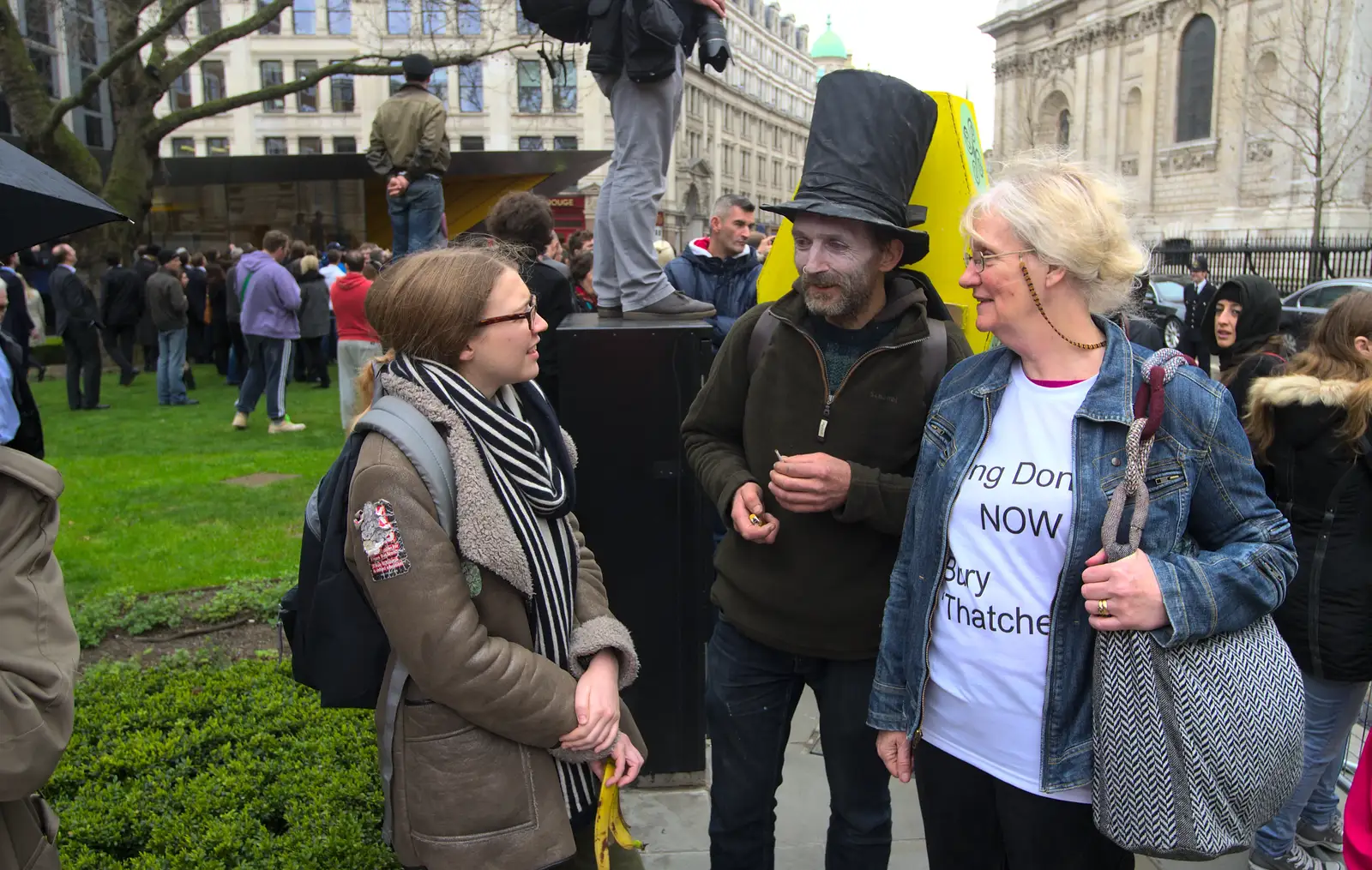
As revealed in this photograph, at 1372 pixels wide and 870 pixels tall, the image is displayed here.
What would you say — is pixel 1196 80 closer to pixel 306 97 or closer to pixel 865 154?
pixel 865 154

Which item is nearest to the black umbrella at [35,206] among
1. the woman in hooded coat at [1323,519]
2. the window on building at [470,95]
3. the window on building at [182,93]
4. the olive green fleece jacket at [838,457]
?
the olive green fleece jacket at [838,457]

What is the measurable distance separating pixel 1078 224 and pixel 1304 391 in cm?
197

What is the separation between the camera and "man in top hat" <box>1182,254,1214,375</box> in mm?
14352

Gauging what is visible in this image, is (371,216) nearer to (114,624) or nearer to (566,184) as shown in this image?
(566,184)

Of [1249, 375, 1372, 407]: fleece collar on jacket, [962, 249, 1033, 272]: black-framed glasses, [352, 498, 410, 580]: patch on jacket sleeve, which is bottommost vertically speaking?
[352, 498, 410, 580]: patch on jacket sleeve

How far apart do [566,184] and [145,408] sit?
1264 centimetres

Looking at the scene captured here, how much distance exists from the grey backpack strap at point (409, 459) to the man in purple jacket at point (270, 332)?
9.83 m

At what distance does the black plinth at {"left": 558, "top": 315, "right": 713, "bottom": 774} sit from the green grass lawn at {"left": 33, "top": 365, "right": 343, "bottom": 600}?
324 cm

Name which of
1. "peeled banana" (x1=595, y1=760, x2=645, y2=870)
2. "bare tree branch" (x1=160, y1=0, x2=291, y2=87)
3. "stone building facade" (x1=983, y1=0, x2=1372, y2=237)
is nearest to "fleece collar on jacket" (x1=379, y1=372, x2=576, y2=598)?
"peeled banana" (x1=595, y1=760, x2=645, y2=870)

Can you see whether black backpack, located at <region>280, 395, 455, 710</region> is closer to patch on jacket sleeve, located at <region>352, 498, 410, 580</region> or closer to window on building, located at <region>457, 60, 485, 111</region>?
patch on jacket sleeve, located at <region>352, 498, 410, 580</region>

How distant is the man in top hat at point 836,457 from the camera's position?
2.57 metres

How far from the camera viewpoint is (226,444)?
10578 millimetres

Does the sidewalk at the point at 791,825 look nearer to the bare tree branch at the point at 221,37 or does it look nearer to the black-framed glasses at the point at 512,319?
the black-framed glasses at the point at 512,319

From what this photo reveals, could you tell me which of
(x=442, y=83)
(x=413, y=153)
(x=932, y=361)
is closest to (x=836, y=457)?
(x=932, y=361)
